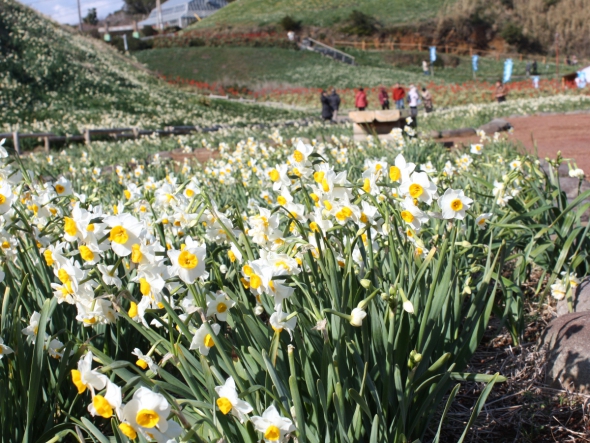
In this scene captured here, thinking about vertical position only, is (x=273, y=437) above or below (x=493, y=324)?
above

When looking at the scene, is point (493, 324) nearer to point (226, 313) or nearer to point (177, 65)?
point (226, 313)

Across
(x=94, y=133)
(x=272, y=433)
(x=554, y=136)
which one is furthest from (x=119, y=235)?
(x=94, y=133)

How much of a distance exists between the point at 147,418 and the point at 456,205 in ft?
3.40

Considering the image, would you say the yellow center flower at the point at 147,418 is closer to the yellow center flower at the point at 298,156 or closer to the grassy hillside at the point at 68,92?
the yellow center flower at the point at 298,156

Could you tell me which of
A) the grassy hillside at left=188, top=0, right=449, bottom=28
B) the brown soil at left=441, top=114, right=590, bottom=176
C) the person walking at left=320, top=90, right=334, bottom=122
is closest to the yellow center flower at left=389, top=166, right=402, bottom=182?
the brown soil at left=441, top=114, right=590, bottom=176

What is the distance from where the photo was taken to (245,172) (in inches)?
169

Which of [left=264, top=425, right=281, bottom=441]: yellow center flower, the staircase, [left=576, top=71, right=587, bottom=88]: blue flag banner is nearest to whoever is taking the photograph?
[left=264, top=425, right=281, bottom=441]: yellow center flower

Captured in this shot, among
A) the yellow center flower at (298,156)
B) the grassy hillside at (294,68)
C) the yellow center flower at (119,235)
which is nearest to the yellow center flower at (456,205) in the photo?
the yellow center flower at (298,156)

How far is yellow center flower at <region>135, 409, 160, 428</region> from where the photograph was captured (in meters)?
0.98

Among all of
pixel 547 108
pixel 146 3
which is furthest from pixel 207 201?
pixel 146 3

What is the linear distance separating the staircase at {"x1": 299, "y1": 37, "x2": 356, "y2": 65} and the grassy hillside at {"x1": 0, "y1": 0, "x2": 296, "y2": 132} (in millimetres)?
18012

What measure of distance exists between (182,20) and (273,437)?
240 ft

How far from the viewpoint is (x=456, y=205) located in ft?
5.38

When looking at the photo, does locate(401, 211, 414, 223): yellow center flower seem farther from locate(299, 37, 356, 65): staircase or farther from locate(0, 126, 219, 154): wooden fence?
locate(299, 37, 356, 65): staircase
